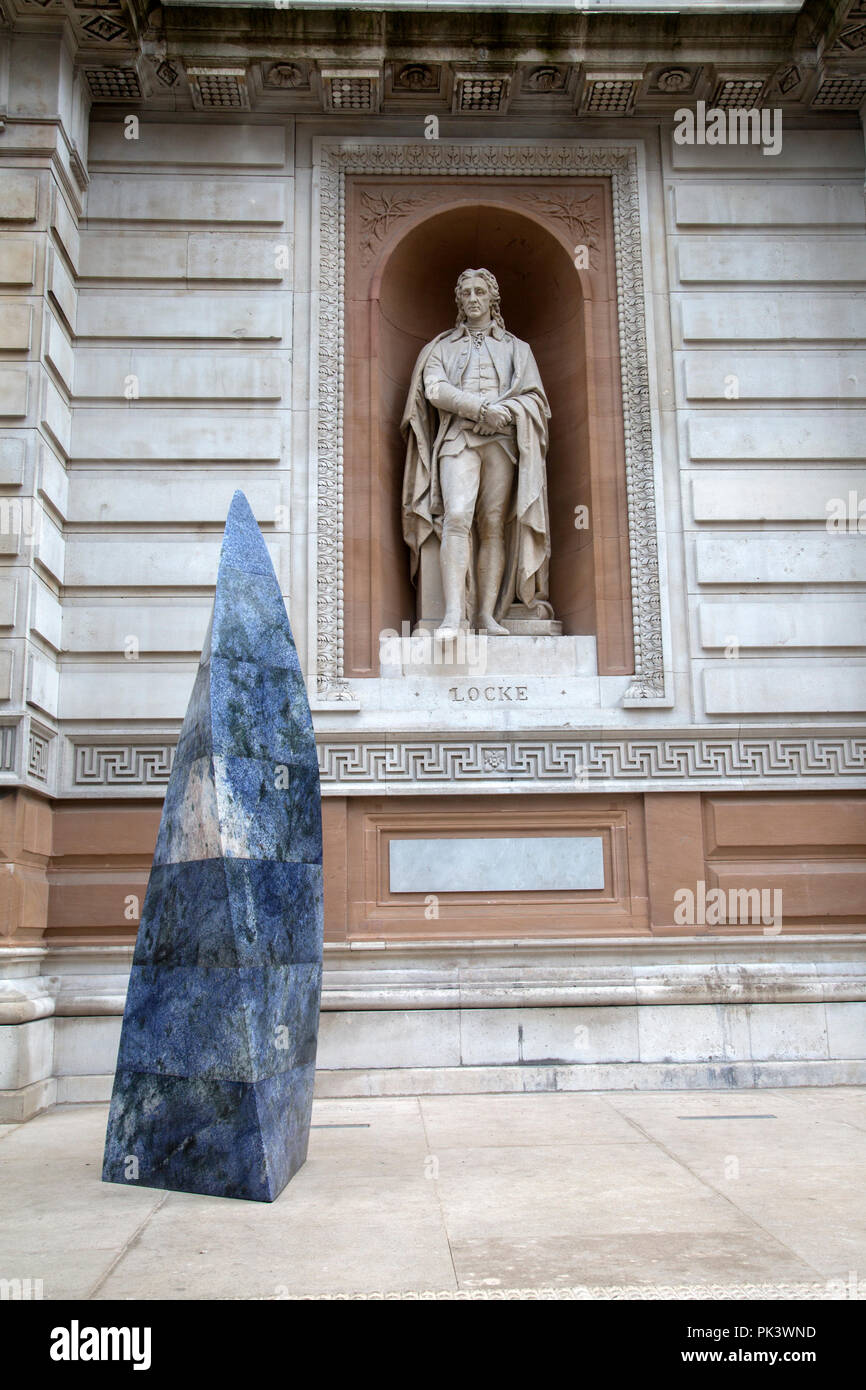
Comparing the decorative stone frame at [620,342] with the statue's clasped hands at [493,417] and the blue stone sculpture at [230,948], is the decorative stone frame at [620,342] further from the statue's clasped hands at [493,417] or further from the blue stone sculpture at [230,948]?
the blue stone sculpture at [230,948]

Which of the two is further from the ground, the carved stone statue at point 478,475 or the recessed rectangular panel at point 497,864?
the carved stone statue at point 478,475

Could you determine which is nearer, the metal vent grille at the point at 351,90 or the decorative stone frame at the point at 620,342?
the decorative stone frame at the point at 620,342

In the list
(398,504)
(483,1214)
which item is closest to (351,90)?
(398,504)

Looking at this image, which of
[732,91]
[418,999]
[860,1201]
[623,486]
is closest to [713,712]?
[623,486]

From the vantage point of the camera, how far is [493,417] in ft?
33.5

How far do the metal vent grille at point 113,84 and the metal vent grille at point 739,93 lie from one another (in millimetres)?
5244

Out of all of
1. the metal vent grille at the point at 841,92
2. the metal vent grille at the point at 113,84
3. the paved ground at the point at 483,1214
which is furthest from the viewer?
the metal vent grille at the point at 841,92

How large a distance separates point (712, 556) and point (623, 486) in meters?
1.04

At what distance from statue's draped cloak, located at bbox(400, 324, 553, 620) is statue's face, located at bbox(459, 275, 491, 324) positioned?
32 centimetres

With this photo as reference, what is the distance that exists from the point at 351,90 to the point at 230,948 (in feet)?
27.2

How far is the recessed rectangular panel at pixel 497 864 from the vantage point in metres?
9.34

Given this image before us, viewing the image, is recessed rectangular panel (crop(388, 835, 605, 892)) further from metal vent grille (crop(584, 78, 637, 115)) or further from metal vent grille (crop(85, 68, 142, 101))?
metal vent grille (crop(85, 68, 142, 101))

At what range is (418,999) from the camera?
8.84m

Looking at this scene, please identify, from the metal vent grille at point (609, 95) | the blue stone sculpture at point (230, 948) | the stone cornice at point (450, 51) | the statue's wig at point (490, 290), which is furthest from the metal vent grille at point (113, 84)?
the blue stone sculpture at point (230, 948)
